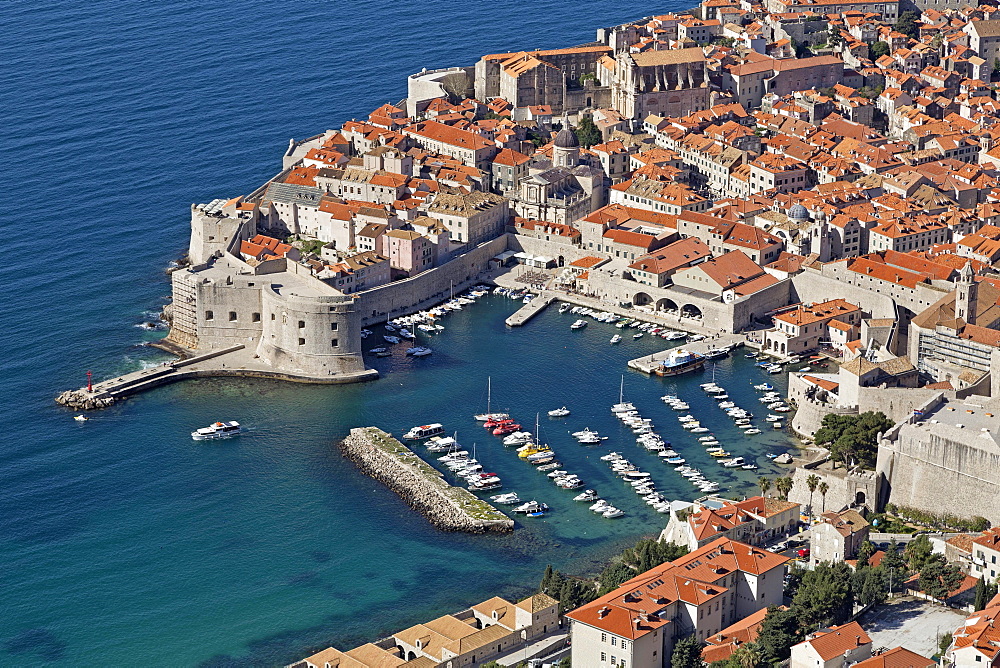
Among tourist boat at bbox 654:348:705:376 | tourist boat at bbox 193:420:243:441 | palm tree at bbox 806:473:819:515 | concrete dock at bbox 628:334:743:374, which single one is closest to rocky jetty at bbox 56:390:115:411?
tourist boat at bbox 193:420:243:441

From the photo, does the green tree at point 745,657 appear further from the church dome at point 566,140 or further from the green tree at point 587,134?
the green tree at point 587,134

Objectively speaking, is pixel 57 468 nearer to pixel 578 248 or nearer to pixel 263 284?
pixel 263 284

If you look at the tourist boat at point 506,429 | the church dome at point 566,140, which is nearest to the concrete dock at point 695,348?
the tourist boat at point 506,429

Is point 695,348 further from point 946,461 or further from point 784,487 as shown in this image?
point 946,461

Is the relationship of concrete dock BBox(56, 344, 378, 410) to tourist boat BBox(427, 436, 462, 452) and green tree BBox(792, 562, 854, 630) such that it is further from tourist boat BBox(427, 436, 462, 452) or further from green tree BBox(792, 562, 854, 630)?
green tree BBox(792, 562, 854, 630)

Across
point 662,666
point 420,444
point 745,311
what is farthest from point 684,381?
point 662,666

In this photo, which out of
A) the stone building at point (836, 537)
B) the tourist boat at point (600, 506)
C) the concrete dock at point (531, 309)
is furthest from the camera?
the concrete dock at point (531, 309)

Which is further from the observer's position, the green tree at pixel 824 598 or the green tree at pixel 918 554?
the green tree at pixel 918 554
